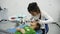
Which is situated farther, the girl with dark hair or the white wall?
the white wall

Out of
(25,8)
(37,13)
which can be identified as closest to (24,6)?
(25,8)

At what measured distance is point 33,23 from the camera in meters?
1.54

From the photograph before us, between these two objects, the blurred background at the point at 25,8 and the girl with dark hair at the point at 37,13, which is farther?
the blurred background at the point at 25,8

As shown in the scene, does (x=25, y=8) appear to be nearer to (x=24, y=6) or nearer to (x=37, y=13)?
(x=24, y=6)

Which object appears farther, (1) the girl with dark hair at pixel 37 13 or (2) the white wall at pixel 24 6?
(2) the white wall at pixel 24 6

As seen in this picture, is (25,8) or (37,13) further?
(25,8)

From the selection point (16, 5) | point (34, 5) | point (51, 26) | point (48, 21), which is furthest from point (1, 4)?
point (48, 21)

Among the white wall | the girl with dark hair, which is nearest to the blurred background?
the white wall

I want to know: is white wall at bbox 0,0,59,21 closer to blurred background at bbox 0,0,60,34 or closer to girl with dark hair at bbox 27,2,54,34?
blurred background at bbox 0,0,60,34

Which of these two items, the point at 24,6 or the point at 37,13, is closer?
the point at 37,13

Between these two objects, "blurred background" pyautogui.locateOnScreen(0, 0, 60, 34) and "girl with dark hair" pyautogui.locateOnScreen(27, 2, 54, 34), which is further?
"blurred background" pyautogui.locateOnScreen(0, 0, 60, 34)

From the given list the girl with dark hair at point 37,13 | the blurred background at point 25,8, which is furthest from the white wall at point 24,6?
the girl with dark hair at point 37,13

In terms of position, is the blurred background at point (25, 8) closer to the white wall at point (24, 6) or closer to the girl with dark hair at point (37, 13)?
the white wall at point (24, 6)

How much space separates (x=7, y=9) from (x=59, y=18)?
3.74ft
